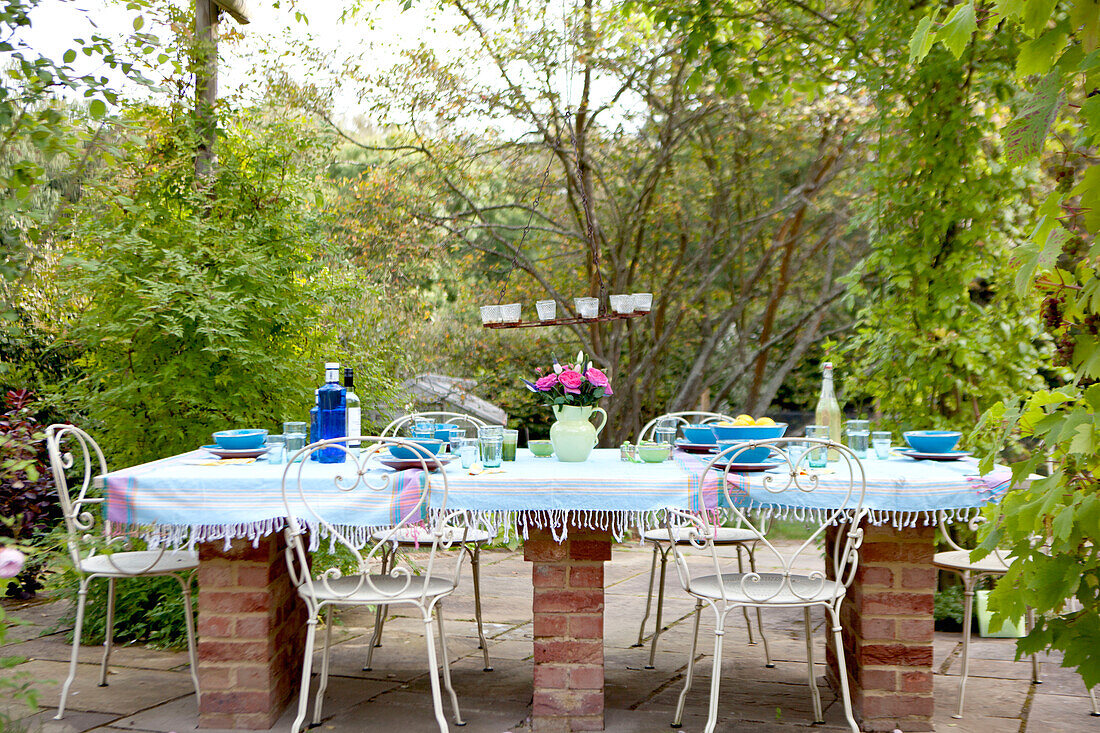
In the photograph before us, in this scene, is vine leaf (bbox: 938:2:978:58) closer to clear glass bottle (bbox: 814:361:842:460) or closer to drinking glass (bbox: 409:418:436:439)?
clear glass bottle (bbox: 814:361:842:460)

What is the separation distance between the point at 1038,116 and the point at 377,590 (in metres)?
2.05

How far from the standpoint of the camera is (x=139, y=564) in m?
3.06

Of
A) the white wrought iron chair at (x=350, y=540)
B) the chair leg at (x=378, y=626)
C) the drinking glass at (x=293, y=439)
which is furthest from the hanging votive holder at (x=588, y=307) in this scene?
the chair leg at (x=378, y=626)

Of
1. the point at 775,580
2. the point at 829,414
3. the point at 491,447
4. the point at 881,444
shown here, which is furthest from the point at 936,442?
the point at 491,447

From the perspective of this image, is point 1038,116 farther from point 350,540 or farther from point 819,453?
point 350,540

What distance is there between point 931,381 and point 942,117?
1.20 metres

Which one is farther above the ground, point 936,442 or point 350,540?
point 936,442

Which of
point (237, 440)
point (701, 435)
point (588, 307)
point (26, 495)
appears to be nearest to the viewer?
point (237, 440)

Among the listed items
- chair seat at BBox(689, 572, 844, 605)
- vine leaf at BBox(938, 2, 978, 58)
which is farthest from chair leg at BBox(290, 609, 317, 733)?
vine leaf at BBox(938, 2, 978, 58)

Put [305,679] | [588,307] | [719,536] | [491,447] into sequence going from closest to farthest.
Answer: [305,679] → [491,447] → [588,307] → [719,536]

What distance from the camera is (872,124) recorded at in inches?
171

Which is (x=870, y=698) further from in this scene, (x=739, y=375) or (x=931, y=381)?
(x=739, y=375)

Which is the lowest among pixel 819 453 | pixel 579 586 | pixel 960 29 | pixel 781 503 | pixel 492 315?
pixel 579 586

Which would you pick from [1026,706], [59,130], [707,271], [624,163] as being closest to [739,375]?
[707,271]
